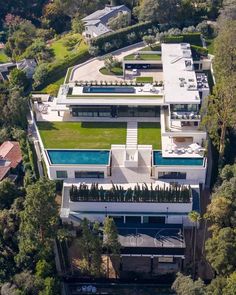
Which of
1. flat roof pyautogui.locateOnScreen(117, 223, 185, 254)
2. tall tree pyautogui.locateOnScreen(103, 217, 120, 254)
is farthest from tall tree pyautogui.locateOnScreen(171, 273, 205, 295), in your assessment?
tall tree pyautogui.locateOnScreen(103, 217, 120, 254)

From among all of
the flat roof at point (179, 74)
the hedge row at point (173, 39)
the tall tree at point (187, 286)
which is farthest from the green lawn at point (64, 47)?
the tall tree at point (187, 286)

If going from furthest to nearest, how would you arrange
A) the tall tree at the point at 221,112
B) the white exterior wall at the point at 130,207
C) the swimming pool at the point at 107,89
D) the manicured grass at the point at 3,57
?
the manicured grass at the point at 3,57
the swimming pool at the point at 107,89
the tall tree at the point at 221,112
the white exterior wall at the point at 130,207

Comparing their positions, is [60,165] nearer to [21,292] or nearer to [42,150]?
[42,150]

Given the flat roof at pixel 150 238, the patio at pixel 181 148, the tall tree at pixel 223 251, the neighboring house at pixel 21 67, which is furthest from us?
the neighboring house at pixel 21 67

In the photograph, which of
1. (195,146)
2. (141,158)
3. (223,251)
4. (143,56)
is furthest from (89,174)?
(143,56)

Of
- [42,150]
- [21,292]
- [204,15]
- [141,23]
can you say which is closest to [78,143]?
[42,150]

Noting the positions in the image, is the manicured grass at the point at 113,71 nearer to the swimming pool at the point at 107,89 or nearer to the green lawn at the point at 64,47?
the swimming pool at the point at 107,89

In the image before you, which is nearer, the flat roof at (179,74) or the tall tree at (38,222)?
the tall tree at (38,222)
